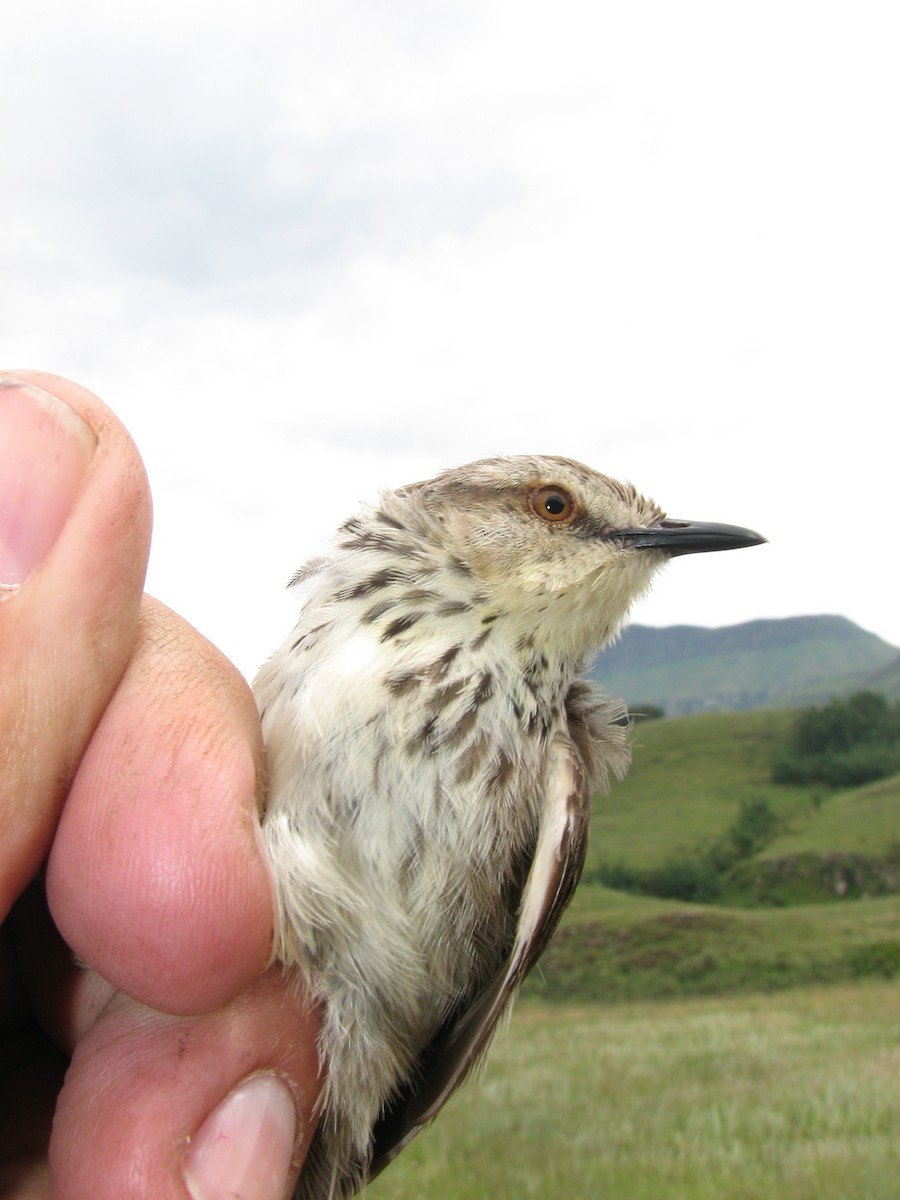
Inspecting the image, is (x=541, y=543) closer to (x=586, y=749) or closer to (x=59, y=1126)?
(x=586, y=749)

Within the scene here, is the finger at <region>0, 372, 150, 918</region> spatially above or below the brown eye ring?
below

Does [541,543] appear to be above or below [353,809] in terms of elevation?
above

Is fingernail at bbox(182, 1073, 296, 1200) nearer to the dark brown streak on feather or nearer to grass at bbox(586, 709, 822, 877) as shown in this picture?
the dark brown streak on feather

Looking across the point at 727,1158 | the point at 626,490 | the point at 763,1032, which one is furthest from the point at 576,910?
the point at 626,490

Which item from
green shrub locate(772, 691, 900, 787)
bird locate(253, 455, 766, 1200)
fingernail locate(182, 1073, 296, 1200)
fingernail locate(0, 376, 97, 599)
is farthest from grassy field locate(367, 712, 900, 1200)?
green shrub locate(772, 691, 900, 787)

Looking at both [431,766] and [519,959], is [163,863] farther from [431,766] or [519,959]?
[519,959]

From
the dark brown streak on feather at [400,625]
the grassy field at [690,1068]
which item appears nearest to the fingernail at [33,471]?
the dark brown streak on feather at [400,625]
